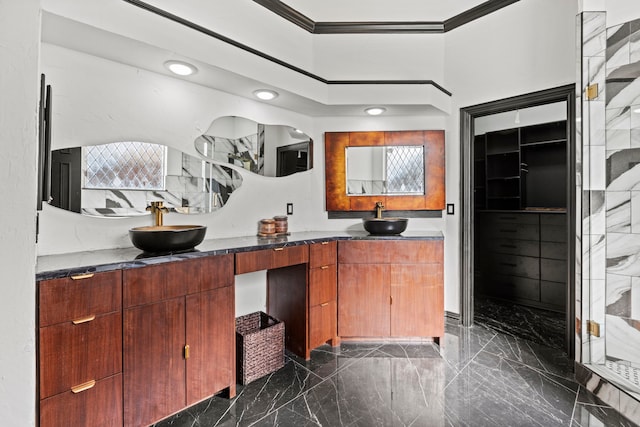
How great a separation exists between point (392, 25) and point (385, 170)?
4.57 ft

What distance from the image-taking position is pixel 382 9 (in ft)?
9.85

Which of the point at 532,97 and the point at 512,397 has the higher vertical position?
the point at 532,97

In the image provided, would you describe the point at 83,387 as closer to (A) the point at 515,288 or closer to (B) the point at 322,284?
(B) the point at 322,284

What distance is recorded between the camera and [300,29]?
9.68 feet

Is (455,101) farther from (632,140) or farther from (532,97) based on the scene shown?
(632,140)

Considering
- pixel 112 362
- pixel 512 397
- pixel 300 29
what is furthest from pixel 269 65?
pixel 512 397

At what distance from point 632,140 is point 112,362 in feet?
10.7

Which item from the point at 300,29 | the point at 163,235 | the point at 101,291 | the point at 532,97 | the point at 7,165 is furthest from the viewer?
the point at 300,29

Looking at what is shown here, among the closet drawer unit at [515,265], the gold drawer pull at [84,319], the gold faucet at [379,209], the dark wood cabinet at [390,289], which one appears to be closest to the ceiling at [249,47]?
the gold faucet at [379,209]

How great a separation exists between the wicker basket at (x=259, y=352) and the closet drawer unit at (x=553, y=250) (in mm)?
2942

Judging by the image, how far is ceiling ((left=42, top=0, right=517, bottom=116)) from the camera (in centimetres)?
164

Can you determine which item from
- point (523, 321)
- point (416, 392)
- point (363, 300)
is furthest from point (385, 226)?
point (523, 321)

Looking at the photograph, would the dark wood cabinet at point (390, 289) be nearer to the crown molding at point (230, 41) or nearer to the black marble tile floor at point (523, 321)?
the black marble tile floor at point (523, 321)

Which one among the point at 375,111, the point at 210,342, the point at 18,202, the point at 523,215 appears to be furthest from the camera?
the point at 523,215
